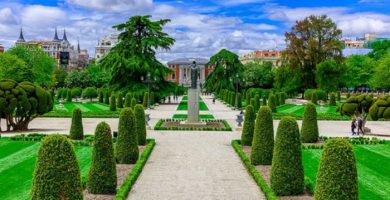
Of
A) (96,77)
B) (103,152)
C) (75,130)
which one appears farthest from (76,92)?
(103,152)

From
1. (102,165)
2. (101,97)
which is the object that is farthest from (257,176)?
(101,97)

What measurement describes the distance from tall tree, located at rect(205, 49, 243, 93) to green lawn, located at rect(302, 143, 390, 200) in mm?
56238

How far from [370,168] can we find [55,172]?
1183 centimetres

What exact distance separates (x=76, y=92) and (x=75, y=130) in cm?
5140

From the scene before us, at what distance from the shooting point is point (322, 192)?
31.2 feet

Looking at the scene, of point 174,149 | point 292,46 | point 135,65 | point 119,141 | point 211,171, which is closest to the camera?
point 211,171

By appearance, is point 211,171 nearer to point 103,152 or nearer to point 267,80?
point 103,152

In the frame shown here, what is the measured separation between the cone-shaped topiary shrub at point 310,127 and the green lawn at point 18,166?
393 inches

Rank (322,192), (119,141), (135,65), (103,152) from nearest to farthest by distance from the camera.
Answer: (322,192), (103,152), (119,141), (135,65)

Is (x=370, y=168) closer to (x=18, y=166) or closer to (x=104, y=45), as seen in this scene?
(x=18, y=166)

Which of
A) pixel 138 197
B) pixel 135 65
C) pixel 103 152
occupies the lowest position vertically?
pixel 138 197

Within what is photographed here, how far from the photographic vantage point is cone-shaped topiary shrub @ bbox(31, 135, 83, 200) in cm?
840

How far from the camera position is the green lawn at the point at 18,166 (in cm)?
1289

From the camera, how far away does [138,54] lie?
56594mm
